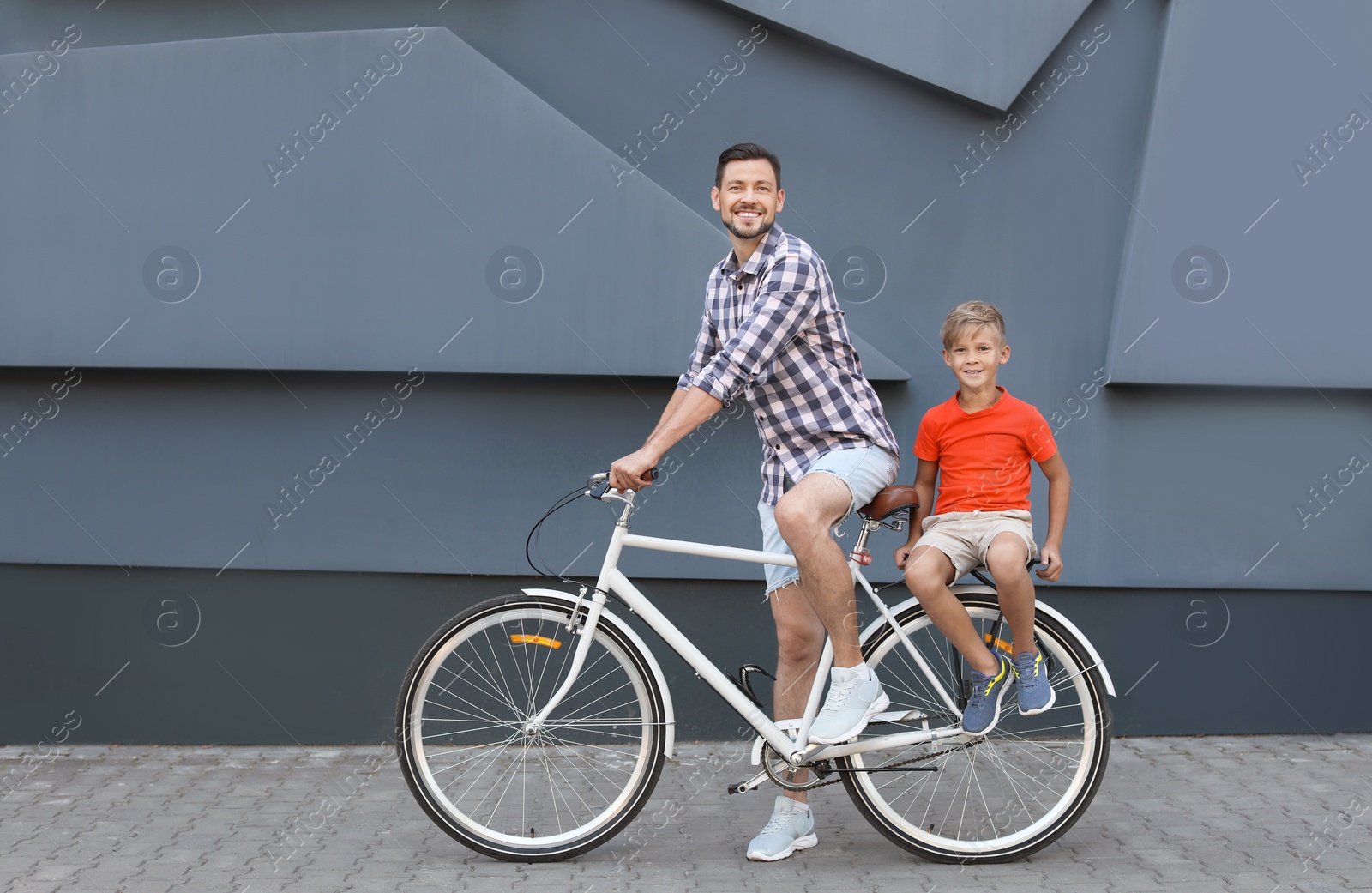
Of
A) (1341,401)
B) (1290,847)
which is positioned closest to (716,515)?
(1290,847)

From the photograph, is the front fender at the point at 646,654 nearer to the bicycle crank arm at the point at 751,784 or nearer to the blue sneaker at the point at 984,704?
the bicycle crank arm at the point at 751,784

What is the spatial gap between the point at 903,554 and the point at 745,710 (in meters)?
0.73

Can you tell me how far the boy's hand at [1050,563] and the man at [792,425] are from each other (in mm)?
549

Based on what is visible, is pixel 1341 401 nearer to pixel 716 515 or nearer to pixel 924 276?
pixel 924 276

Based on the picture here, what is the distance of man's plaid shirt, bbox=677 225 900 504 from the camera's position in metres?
3.57

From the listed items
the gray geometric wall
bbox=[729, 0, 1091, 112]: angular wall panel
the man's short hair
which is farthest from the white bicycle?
bbox=[729, 0, 1091, 112]: angular wall panel

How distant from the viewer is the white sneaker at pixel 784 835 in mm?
3789

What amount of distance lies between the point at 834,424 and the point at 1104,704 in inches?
49.7

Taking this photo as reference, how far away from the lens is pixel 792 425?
378 centimetres

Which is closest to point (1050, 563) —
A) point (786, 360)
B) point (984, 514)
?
point (984, 514)

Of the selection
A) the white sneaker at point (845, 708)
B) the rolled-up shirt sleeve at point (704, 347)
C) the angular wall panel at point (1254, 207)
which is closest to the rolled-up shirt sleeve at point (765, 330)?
the rolled-up shirt sleeve at point (704, 347)

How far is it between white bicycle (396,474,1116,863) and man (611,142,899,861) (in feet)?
0.40

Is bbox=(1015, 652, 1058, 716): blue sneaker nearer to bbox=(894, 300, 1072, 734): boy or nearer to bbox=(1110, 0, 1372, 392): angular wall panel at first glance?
bbox=(894, 300, 1072, 734): boy

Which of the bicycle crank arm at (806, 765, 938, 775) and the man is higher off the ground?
the man
